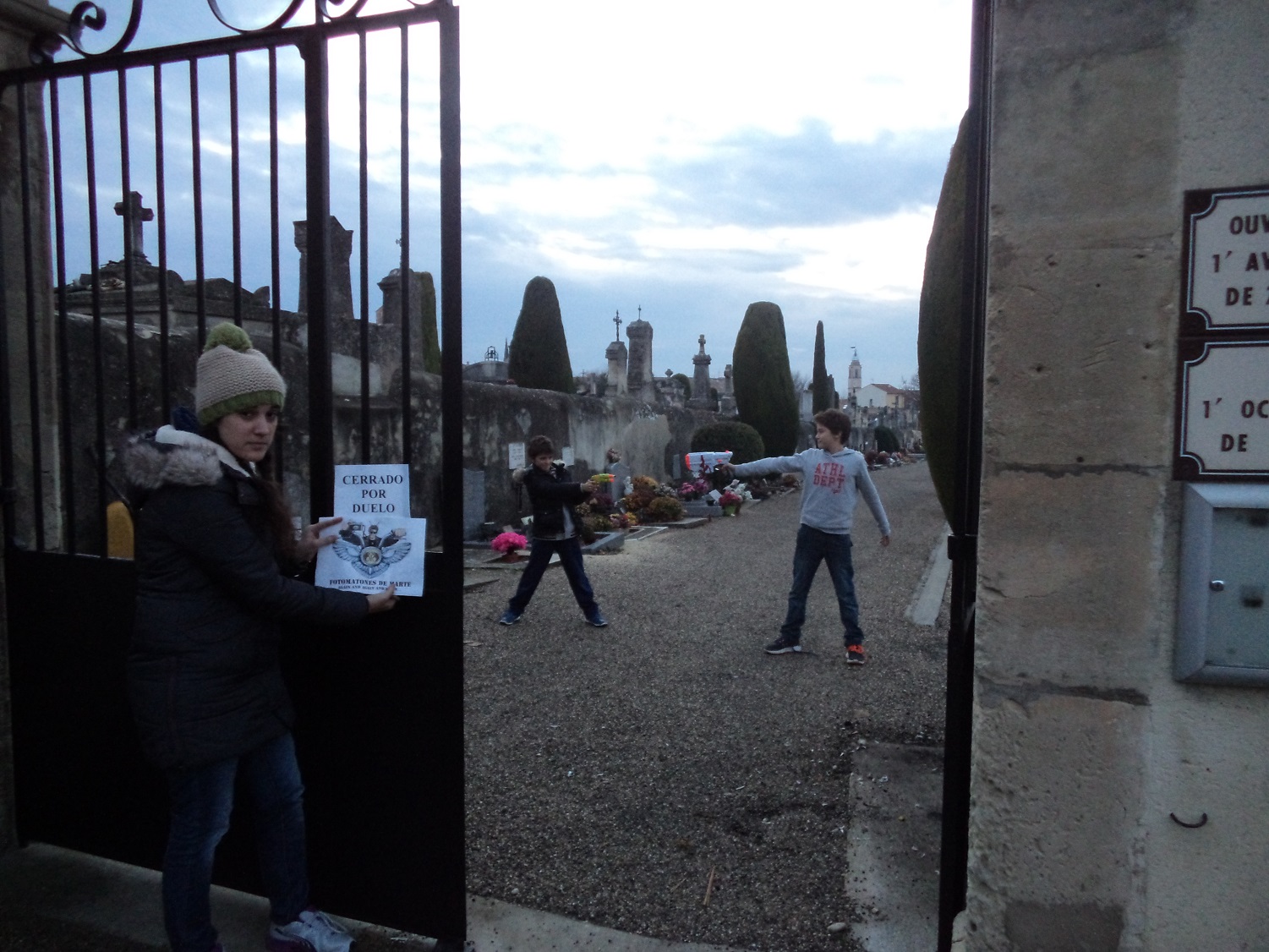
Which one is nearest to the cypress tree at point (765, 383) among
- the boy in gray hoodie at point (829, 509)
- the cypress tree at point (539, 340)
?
the cypress tree at point (539, 340)

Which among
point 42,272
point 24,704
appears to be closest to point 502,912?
point 24,704

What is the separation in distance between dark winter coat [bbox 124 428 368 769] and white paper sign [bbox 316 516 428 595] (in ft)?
0.80

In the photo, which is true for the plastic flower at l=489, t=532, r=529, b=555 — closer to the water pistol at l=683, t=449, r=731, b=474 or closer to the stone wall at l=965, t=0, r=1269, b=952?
the water pistol at l=683, t=449, r=731, b=474

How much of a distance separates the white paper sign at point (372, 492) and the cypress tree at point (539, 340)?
18034 mm

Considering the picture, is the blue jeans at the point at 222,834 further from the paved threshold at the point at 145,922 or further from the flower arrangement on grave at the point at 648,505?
the flower arrangement on grave at the point at 648,505

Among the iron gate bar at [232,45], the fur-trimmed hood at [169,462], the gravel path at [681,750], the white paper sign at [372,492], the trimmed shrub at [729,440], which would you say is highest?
the iron gate bar at [232,45]

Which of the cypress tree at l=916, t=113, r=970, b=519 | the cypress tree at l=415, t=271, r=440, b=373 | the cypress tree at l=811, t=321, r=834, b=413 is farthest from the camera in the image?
the cypress tree at l=811, t=321, r=834, b=413

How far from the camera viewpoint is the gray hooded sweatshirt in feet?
20.5

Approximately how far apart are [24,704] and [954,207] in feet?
12.9

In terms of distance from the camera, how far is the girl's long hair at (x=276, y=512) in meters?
2.43

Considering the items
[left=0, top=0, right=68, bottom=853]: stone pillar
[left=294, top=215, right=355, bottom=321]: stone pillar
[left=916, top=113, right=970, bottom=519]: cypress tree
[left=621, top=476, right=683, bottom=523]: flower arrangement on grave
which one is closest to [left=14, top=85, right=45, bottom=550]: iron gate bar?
[left=0, top=0, right=68, bottom=853]: stone pillar

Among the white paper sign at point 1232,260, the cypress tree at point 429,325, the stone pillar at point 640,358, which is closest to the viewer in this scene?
the white paper sign at point 1232,260

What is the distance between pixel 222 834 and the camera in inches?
96.6

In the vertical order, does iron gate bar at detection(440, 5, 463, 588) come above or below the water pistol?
above
